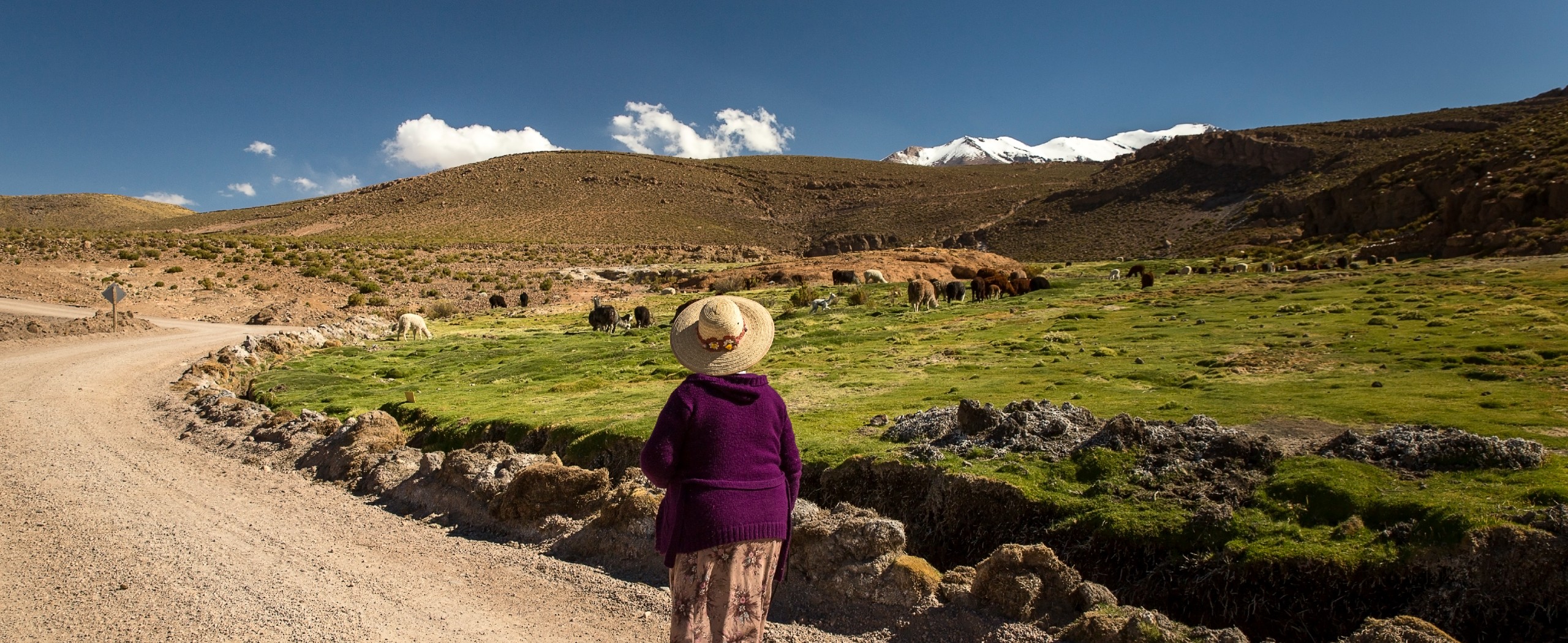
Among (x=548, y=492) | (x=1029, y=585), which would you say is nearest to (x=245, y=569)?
(x=548, y=492)

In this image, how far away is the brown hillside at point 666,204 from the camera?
105m

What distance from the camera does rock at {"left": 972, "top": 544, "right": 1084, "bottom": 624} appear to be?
5695 millimetres

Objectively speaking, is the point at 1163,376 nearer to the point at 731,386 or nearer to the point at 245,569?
the point at 731,386

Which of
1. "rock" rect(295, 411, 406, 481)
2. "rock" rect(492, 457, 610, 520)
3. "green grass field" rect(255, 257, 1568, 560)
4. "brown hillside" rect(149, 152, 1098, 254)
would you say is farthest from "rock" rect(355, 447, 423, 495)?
"brown hillside" rect(149, 152, 1098, 254)

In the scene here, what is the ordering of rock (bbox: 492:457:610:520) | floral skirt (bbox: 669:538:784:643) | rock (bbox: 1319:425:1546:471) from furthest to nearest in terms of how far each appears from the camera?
rock (bbox: 492:457:610:520) < rock (bbox: 1319:425:1546:471) < floral skirt (bbox: 669:538:784:643)

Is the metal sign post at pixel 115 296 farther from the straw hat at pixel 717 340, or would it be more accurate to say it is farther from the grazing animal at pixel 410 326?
the straw hat at pixel 717 340

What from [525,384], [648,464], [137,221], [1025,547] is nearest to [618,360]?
[525,384]

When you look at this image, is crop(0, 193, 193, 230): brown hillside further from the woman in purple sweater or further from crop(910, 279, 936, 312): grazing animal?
the woman in purple sweater

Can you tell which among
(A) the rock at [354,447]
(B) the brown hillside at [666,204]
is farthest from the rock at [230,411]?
(B) the brown hillside at [666,204]

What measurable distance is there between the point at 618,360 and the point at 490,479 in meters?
11.0

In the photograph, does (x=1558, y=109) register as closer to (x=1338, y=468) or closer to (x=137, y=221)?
(x=1338, y=468)

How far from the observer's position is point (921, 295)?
2769 centimetres

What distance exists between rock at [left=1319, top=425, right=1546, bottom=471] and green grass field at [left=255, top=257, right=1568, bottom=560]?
0.20 metres

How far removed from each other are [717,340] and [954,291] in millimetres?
27863
